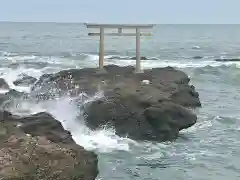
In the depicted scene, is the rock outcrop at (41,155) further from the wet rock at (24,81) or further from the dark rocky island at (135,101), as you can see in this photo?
the wet rock at (24,81)

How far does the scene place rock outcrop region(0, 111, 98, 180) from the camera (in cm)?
1091

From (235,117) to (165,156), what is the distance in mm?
7432

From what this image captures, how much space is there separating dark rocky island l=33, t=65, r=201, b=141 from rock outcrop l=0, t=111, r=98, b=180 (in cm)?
339

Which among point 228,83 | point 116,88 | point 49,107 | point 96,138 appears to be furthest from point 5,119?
point 228,83

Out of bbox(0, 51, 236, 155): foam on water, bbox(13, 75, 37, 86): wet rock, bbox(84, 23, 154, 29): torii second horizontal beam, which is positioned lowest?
bbox(0, 51, 236, 155): foam on water

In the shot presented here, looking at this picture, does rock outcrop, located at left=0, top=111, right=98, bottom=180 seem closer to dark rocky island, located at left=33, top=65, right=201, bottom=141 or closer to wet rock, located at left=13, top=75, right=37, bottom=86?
dark rocky island, located at left=33, top=65, right=201, bottom=141

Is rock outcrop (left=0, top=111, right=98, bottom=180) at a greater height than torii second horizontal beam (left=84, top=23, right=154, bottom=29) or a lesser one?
lesser

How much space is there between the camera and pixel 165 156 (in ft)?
49.6

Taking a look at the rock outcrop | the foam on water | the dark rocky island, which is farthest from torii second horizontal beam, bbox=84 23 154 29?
the rock outcrop

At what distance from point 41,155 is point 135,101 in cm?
686

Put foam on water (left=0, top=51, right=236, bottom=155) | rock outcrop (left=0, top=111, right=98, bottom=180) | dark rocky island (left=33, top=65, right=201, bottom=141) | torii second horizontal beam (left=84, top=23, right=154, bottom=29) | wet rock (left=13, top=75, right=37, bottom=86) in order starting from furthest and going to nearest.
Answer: wet rock (left=13, top=75, right=37, bottom=86) → torii second horizontal beam (left=84, top=23, right=154, bottom=29) → dark rocky island (left=33, top=65, right=201, bottom=141) → foam on water (left=0, top=51, right=236, bottom=155) → rock outcrop (left=0, top=111, right=98, bottom=180)

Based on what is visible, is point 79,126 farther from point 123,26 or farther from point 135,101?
point 123,26

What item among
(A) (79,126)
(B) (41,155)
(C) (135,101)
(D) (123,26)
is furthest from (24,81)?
(B) (41,155)

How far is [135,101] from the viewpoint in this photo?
1781 centimetres
